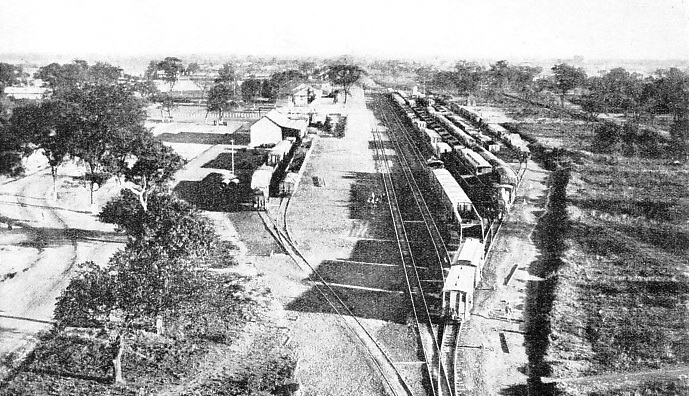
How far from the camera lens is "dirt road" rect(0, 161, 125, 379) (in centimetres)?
1719

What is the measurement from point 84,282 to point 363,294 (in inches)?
356

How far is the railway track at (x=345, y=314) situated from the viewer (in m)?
14.4

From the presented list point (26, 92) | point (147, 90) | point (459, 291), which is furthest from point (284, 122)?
point (26, 92)

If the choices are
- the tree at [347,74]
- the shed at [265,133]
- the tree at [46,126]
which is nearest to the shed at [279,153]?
the shed at [265,133]

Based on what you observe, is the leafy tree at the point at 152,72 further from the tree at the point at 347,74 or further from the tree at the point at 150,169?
the tree at the point at 150,169

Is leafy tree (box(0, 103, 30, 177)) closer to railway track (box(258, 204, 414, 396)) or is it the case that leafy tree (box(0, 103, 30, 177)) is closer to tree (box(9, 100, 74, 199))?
tree (box(9, 100, 74, 199))

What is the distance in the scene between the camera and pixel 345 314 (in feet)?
59.3

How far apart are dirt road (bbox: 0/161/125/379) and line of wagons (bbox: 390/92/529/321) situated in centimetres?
1243

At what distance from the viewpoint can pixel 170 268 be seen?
15023 millimetres

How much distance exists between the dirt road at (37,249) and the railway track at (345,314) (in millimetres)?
6939

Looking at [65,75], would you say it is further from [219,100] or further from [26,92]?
[219,100]

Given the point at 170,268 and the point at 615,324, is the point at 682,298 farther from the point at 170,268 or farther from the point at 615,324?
the point at 170,268

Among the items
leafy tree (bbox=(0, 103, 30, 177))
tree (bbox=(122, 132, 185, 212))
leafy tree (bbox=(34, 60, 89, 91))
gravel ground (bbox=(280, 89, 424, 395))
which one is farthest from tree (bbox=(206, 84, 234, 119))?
tree (bbox=(122, 132, 185, 212))

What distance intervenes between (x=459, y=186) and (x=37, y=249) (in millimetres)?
20087
